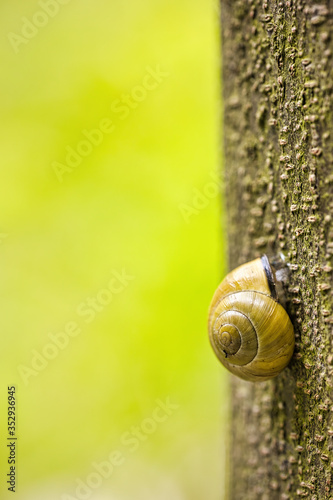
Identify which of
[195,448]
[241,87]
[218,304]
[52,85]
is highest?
[52,85]

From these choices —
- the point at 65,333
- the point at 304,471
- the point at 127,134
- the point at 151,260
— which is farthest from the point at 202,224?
the point at 304,471

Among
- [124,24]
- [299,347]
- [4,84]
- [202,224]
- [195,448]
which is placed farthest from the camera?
[195,448]

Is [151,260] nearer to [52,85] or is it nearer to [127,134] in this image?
[127,134]

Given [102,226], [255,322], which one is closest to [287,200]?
[255,322]

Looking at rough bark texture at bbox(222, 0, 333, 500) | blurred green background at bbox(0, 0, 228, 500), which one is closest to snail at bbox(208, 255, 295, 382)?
rough bark texture at bbox(222, 0, 333, 500)

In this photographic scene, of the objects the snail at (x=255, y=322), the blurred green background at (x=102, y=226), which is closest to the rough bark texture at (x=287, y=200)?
the snail at (x=255, y=322)

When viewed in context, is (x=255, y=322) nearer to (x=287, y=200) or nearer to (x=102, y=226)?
(x=287, y=200)
